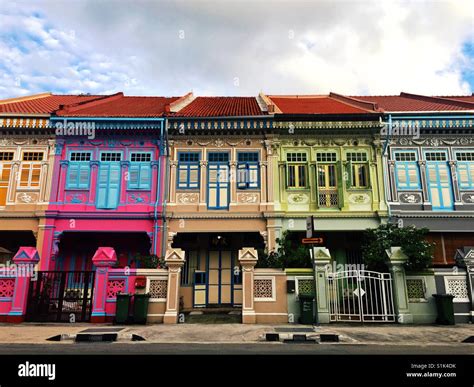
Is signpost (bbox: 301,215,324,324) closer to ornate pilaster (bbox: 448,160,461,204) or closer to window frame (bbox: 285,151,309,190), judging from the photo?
window frame (bbox: 285,151,309,190)

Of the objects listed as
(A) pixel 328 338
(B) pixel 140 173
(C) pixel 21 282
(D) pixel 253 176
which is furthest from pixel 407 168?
(C) pixel 21 282

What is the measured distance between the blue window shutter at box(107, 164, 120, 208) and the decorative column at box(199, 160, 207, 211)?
330cm

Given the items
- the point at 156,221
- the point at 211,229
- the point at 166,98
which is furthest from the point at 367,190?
the point at 166,98

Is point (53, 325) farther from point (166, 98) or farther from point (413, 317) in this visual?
A: point (166, 98)

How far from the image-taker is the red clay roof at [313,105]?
641 inches

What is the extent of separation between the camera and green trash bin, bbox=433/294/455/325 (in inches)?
430

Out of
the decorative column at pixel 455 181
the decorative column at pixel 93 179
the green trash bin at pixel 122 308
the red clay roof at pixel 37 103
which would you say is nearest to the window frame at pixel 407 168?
the decorative column at pixel 455 181

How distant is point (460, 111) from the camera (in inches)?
593

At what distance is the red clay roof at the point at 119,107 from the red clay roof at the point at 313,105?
18.1ft

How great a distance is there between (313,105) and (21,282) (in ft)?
45.8

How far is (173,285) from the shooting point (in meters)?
11.5

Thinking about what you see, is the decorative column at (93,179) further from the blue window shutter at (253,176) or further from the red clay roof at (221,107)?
the blue window shutter at (253,176)

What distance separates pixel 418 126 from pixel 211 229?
9.32m

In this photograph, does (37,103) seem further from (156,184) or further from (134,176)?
(156,184)
